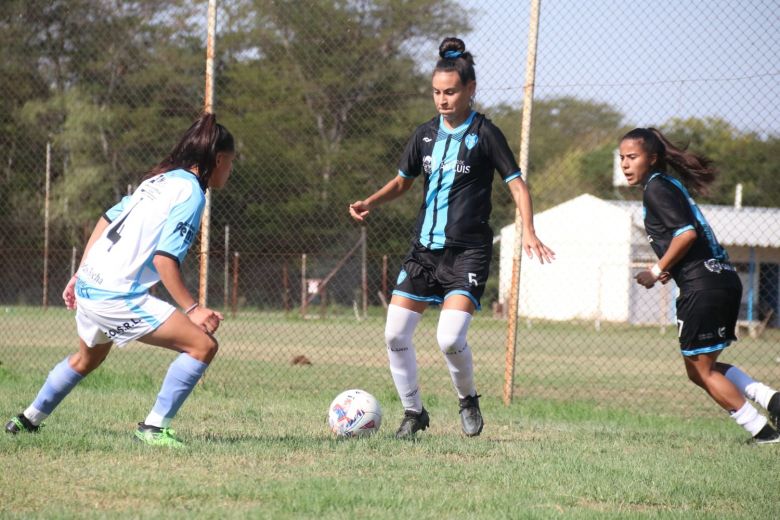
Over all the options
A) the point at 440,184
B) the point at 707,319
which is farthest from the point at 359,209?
the point at 707,319

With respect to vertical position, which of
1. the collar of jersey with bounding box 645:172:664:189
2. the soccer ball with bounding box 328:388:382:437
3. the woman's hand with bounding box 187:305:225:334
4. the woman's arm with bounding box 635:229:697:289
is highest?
the collar of jersey with bounding box 645:172:664:189

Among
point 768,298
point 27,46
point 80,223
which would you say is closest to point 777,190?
point 768,298

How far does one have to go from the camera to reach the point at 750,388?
6.36m

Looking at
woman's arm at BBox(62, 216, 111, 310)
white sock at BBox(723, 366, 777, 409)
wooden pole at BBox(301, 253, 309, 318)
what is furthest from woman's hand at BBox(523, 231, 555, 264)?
wooden pole at BBox(301, 253, 309, 318)

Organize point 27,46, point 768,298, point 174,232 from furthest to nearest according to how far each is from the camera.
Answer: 1. point 768,298
2. point 27,46
3. point 174,232

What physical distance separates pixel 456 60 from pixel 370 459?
2.46 m

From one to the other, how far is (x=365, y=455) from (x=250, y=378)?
5947mm

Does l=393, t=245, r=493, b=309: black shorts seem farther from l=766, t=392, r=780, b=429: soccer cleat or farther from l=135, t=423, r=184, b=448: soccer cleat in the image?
l=766, t=392, r=780, b=429: soccer cleat

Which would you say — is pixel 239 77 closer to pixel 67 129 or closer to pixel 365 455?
pixel 67 129

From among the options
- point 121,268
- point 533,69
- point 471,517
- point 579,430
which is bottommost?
point 579,430

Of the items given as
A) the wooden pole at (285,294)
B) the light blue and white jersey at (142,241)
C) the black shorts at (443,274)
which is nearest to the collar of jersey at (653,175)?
the black shorts at (443,274)

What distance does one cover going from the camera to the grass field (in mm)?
4297

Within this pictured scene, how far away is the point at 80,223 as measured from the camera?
108 ft

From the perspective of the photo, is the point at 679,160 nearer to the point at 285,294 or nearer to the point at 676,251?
the point at 676,251
